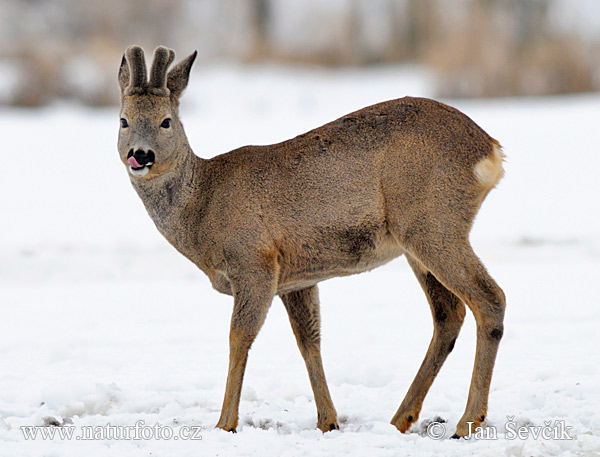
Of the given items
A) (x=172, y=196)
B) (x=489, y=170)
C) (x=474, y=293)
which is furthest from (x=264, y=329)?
(x=489, y=170)

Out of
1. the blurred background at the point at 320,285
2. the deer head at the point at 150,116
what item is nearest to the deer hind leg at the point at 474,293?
the blurred background at the point at 320,285

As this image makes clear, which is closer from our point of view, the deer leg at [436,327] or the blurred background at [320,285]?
the deer leg at [436,327]

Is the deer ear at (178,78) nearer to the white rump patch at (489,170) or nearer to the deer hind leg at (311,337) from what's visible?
the deer hind leg at (311,337)

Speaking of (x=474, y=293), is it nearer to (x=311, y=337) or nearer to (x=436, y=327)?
(x=436, y=327)

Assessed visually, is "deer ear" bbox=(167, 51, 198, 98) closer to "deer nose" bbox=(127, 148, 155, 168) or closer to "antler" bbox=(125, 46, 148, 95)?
"antler" bbox=(125, 46, 148, 95)

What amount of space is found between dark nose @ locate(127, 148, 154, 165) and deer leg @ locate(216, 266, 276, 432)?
3.05 ft

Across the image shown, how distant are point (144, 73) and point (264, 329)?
360cm

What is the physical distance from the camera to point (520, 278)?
10430 mm

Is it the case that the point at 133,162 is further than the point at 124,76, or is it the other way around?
the point at 124,76

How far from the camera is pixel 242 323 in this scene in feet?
18.3

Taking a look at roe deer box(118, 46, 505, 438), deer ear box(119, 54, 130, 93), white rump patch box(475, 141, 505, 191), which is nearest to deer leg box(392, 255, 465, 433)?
roe deer box(118, 46, 505, 438)

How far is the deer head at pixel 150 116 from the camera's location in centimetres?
555

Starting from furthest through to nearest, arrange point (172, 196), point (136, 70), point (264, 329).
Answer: point (264, 329) < point (172, 196) < point (136, 70)

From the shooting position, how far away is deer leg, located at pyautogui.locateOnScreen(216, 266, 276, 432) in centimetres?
551
